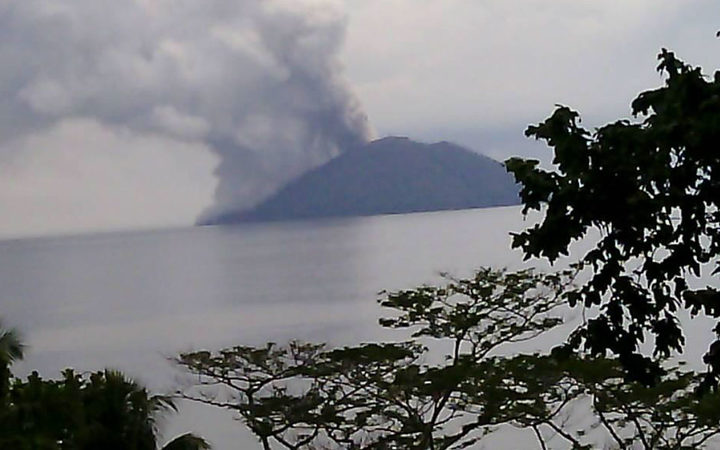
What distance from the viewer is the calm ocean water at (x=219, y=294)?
35000mm

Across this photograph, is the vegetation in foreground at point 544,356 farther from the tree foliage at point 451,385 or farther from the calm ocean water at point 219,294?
Result: the calm ocean water at point 219,294

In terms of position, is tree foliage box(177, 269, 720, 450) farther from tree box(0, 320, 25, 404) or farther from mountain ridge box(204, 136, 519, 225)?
mountain ridge box(204, 136, 519, 225)

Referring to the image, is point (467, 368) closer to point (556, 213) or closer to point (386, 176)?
point (556, 213)

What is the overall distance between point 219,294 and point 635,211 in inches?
2163

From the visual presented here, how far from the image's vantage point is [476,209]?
13812 cm

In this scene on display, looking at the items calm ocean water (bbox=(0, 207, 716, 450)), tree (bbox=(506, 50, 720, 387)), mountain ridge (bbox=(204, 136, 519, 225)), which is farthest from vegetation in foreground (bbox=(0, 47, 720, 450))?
mountain ridge (bbox=(204, 136, 519, 225))

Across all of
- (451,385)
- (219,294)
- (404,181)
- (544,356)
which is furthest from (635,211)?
(404,181)

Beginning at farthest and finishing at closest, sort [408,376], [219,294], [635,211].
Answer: [219,294], [408,376], [635,211]

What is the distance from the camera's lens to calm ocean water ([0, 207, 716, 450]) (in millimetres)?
35000

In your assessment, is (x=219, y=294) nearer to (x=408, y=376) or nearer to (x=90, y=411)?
(x=408, y=376)

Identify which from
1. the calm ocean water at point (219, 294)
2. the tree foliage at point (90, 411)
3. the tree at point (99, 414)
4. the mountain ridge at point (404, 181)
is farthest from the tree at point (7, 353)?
the mountain ridge at point (404, 181)

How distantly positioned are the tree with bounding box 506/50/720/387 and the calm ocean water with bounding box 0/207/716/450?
1406cm

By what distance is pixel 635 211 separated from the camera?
4430 millimetres

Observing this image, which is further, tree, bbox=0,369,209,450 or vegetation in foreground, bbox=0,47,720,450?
tree, bbox=0,369,209,450
